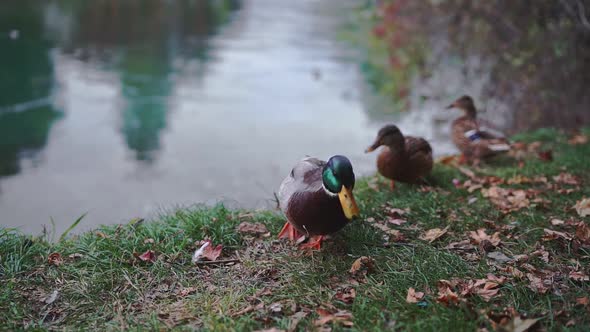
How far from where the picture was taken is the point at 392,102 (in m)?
11.3

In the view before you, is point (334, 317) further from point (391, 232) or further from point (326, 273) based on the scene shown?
point (391, 232)

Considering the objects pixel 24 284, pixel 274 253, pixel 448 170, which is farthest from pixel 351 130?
pixel 24 284

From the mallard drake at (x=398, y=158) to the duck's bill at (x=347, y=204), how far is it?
1.62 meters

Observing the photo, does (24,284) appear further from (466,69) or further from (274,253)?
(466,69)

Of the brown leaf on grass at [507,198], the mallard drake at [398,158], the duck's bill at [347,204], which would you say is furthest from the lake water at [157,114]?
the brown leaf on grass at [507,198]

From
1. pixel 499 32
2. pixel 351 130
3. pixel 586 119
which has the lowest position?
pixel 351 130

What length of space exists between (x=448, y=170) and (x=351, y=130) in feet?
13.6

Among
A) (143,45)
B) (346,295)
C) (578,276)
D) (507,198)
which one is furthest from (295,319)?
(143,45)

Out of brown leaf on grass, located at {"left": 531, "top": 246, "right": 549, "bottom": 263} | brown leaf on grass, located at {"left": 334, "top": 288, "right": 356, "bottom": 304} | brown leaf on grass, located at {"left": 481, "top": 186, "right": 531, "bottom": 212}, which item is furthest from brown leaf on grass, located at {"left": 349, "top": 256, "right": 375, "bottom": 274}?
brown leaf on grass, located at {"left": 481, "top": 186, "right": 531, "bottom": 212}

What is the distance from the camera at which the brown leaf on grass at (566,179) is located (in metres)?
4.52

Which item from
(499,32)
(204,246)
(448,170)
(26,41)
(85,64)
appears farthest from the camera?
(26,41)

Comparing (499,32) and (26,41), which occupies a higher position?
(499,32)

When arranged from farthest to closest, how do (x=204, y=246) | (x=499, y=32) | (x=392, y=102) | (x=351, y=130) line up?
(x=392, y=102), (x=351, y=130), (x=499, y=32), (x=204, y=246)

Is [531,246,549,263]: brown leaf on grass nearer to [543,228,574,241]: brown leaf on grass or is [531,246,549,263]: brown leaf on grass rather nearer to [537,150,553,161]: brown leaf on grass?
[543,228,574,241]: brown leaf on grass
